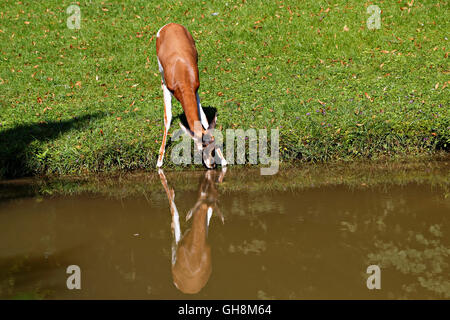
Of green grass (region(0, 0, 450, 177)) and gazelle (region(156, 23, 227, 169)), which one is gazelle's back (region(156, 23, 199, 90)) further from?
green grass (region(0, 0, 450, 177))

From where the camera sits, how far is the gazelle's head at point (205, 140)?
7.23 m

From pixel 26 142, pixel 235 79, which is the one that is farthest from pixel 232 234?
pixel 235 79

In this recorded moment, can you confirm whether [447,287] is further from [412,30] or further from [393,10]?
[393,10]

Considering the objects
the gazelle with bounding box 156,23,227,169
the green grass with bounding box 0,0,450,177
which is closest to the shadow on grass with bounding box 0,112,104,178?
the green grass with bounding box 0,0,450,177

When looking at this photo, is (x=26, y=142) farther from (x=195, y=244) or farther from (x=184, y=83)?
(x=195, y=244)

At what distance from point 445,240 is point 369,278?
47.7 inches

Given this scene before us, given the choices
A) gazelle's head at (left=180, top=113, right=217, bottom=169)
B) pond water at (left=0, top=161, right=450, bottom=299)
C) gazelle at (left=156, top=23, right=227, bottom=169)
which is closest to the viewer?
pond water at (left=0, top=161, right=450, bottom=299)

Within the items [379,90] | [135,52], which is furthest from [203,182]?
[135,52]

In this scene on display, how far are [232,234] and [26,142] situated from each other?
463 centimetres

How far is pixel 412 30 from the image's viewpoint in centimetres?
1387

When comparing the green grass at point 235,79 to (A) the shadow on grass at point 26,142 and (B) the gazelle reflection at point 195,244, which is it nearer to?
(A) the shadow on grass at point 26,142

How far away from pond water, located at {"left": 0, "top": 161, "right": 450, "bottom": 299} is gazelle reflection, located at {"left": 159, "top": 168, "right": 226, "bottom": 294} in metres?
0.02

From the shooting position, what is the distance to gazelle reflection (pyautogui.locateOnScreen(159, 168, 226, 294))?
4758 mm

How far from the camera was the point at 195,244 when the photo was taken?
5.50m
